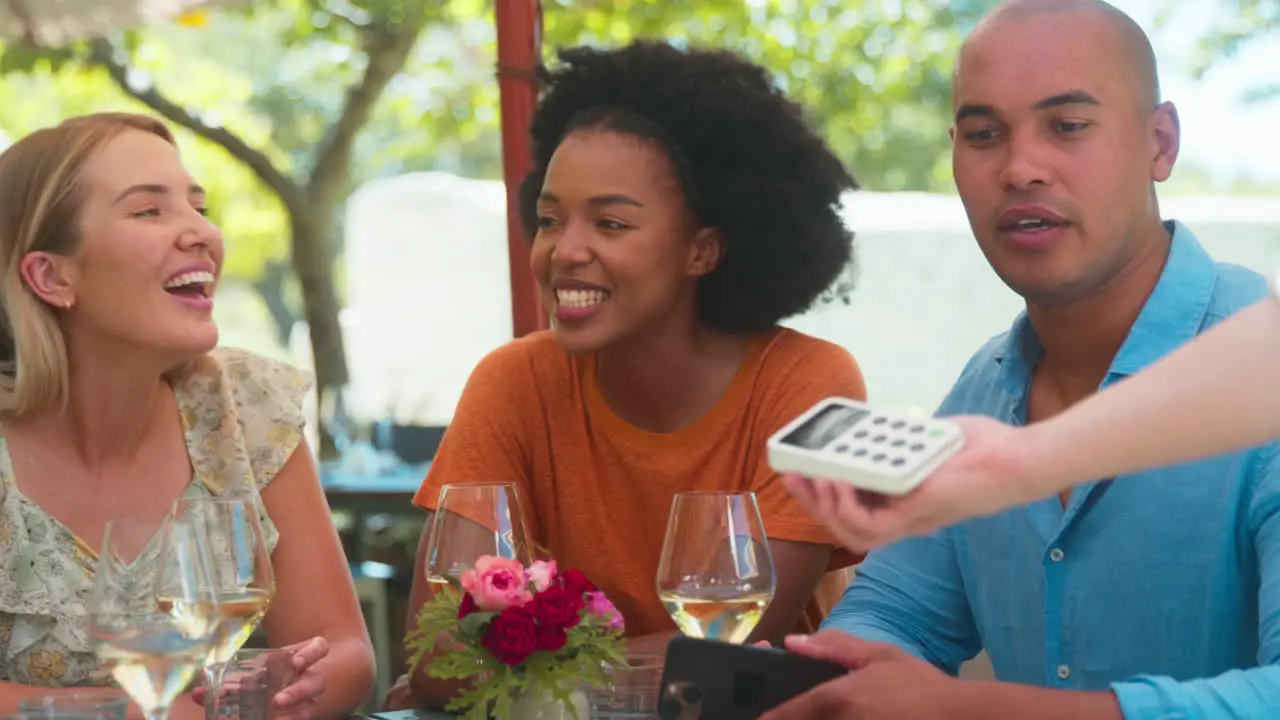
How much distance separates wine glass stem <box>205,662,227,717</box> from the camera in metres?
1.62

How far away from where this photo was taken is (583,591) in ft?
5.36

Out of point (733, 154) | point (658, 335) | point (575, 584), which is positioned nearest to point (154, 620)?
point (575, 584)

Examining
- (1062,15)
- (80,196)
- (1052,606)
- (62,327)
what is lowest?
(1052,606)

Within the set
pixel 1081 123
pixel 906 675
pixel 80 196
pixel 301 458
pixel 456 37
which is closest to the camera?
pixel 906 675

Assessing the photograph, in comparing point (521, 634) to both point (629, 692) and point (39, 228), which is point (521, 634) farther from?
point (39, 228)

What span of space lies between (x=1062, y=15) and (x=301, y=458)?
4.75ft

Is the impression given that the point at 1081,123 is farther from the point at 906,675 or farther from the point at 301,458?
the point at 301,458

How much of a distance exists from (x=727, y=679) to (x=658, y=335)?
1.19m

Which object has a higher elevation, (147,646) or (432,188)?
(432,188)

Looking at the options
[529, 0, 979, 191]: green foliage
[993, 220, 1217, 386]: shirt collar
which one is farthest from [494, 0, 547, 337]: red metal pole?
[529, 0, 979, 191]: green foliage

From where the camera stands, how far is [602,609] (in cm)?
164

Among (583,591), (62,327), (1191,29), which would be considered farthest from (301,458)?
(1191,29)

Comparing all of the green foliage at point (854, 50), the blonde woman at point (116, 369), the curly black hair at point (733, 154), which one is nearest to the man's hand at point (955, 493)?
the blonde woman at point (116, 369)

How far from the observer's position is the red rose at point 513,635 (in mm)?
1570
